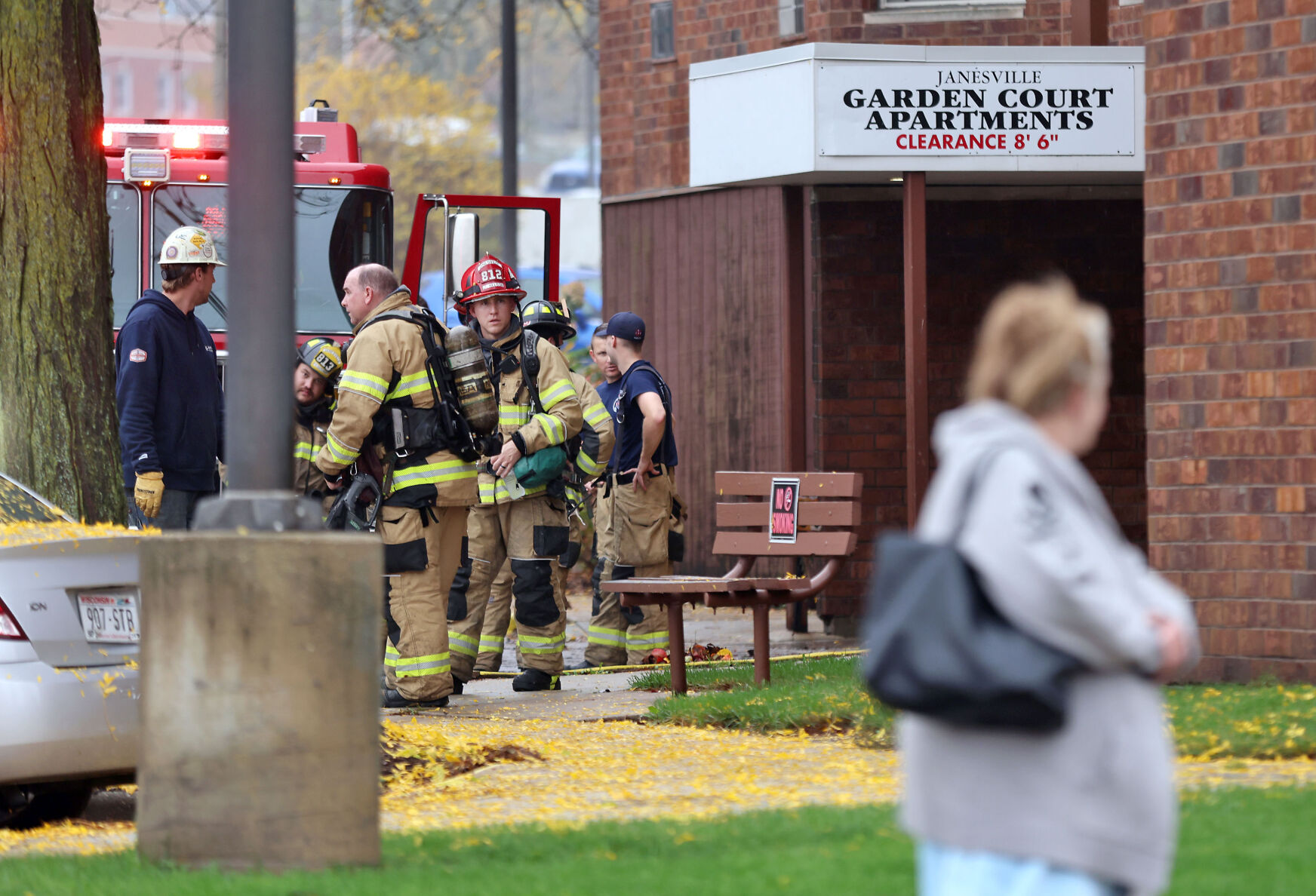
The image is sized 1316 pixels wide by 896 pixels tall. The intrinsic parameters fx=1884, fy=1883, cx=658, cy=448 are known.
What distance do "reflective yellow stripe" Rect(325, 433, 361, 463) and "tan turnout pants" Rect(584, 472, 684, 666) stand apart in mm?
2623

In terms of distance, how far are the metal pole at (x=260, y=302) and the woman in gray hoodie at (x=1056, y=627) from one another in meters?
2.61

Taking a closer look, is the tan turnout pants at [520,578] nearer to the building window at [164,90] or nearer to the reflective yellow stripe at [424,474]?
the reflective yellow stripe at [424,474]

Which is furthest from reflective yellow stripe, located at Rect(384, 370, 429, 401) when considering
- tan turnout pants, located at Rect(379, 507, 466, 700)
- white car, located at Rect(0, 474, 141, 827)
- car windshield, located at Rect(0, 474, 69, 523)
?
white car, located at Rect(0, 474, 141, 827)

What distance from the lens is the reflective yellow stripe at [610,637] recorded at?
36.9ft

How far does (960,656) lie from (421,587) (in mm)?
6116

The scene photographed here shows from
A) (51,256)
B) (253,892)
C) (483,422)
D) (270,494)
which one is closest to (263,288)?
(270,494)

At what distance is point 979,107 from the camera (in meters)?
10.9

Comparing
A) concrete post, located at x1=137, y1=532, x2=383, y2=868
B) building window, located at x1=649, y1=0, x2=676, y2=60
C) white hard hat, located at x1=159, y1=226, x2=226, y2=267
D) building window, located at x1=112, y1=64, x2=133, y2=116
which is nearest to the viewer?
concrete post, located at x1=137, y1=532, x2=383, y2=868

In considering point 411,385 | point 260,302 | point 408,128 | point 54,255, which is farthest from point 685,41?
point 408,128

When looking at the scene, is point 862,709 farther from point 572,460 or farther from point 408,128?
point 408,128

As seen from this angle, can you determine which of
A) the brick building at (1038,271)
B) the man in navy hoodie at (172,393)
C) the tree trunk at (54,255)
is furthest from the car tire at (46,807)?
the brick building at (1038,271)

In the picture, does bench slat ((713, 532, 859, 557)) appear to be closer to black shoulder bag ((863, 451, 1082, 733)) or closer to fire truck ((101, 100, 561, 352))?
fire truck ((101, 100, 561, 352))

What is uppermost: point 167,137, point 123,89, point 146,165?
point 123,89

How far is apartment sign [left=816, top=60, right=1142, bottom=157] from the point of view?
10.8m
